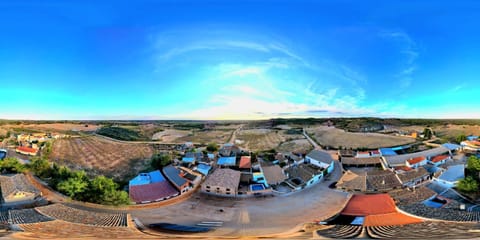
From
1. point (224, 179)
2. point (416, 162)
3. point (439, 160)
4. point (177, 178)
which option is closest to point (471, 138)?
point (439, 160)

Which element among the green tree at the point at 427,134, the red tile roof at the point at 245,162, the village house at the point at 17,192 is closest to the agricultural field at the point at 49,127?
the village house at the point at 17,192

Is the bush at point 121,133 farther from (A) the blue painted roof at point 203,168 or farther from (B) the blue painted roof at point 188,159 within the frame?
(A) the blue painted roof at point 203,168

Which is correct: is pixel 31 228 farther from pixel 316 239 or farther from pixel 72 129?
pixel 72 129

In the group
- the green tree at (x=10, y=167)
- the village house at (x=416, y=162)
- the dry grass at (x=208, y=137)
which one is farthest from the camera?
the dry grass at (x=208, y=137)

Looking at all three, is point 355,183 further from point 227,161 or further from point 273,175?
point 227,161

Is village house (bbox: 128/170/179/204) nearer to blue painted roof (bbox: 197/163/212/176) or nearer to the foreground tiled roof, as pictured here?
blue painted roof (bbox: 197/163/212/176)

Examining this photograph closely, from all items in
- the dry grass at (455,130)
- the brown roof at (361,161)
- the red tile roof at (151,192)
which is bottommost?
the red tile roof at (151,192)

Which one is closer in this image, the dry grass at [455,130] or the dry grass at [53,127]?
the dry grass at [53,127]

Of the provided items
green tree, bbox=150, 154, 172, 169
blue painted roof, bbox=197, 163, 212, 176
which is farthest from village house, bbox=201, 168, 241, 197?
green tree, bbox=150, 154, 172, 169
